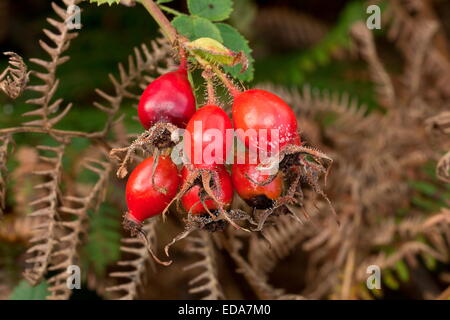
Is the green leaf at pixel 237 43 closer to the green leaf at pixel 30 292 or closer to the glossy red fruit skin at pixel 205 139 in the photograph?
the glossy red fruit skin at pixel 205 139

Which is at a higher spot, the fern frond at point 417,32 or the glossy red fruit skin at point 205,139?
the fern frond at point 417,32

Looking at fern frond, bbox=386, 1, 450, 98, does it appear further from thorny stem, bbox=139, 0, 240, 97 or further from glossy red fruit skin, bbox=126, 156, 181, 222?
glossy red fruit skin, bbox=126, 156, 181, 222

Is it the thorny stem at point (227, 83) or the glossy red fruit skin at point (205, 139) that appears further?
the thorny stem at point (227, 83)

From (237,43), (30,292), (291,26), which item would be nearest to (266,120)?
(237,43)

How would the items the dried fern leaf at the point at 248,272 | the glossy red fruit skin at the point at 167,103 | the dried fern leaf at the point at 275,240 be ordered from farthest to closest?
the dried fern leaf at the point at 275,240 < the dried fern leaf at the point at 248,272 < the glossy red fruit skin at the point at 167,103

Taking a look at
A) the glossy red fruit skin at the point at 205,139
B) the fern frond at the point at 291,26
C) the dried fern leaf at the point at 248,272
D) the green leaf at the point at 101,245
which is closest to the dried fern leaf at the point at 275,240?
the dried fern leaf at the point at 248,272
